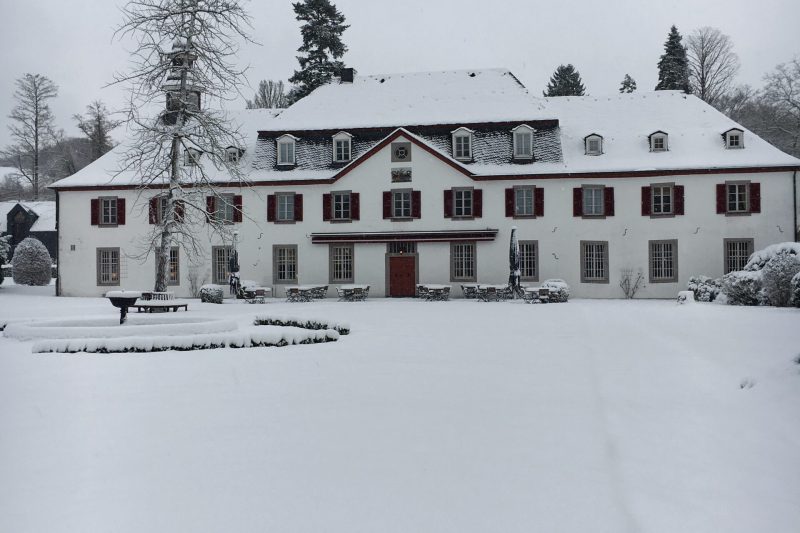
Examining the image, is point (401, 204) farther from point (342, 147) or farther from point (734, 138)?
point (734, 138)

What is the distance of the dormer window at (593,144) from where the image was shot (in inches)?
1255

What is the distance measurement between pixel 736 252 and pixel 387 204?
16509 millimetres

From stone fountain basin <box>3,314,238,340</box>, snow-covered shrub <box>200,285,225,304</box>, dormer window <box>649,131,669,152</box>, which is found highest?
dormer window <box>649,131,669,152</box>

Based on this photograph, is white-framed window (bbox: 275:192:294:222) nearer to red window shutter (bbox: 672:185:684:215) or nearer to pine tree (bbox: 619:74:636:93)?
red window shutter (bbox: 672:185:684:215)

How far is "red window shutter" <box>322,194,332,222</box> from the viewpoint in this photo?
107 ft

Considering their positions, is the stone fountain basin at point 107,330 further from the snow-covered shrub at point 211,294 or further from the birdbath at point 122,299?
the snow-covered shrub at point 211,294

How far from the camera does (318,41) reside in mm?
49125

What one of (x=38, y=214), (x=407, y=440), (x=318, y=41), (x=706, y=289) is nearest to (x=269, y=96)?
(x=318, y=41)

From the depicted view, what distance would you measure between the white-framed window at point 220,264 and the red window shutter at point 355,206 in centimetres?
667

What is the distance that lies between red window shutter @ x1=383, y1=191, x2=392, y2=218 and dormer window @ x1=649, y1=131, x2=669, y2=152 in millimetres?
12930

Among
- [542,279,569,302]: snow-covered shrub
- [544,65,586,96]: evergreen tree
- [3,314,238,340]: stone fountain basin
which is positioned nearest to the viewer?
[3,314,238,340]: stone fountain basin

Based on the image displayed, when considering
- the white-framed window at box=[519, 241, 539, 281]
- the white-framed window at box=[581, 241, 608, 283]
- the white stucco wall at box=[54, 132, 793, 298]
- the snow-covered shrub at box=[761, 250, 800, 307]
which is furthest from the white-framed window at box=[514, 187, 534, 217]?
the snow-covered shrub at box=[761, 250, 800, 307]

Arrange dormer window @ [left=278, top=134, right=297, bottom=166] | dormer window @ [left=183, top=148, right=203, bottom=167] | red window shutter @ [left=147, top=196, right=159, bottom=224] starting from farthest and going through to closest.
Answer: dormer window @ [left=278, top=134, right=297, bottom=166] < red window shutter @ [left=147, top=196, right=159, bottom=224] < dormer window @ [left=183, top=148, right=203, bottom=167]

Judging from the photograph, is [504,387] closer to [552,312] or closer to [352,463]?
[352,463]
